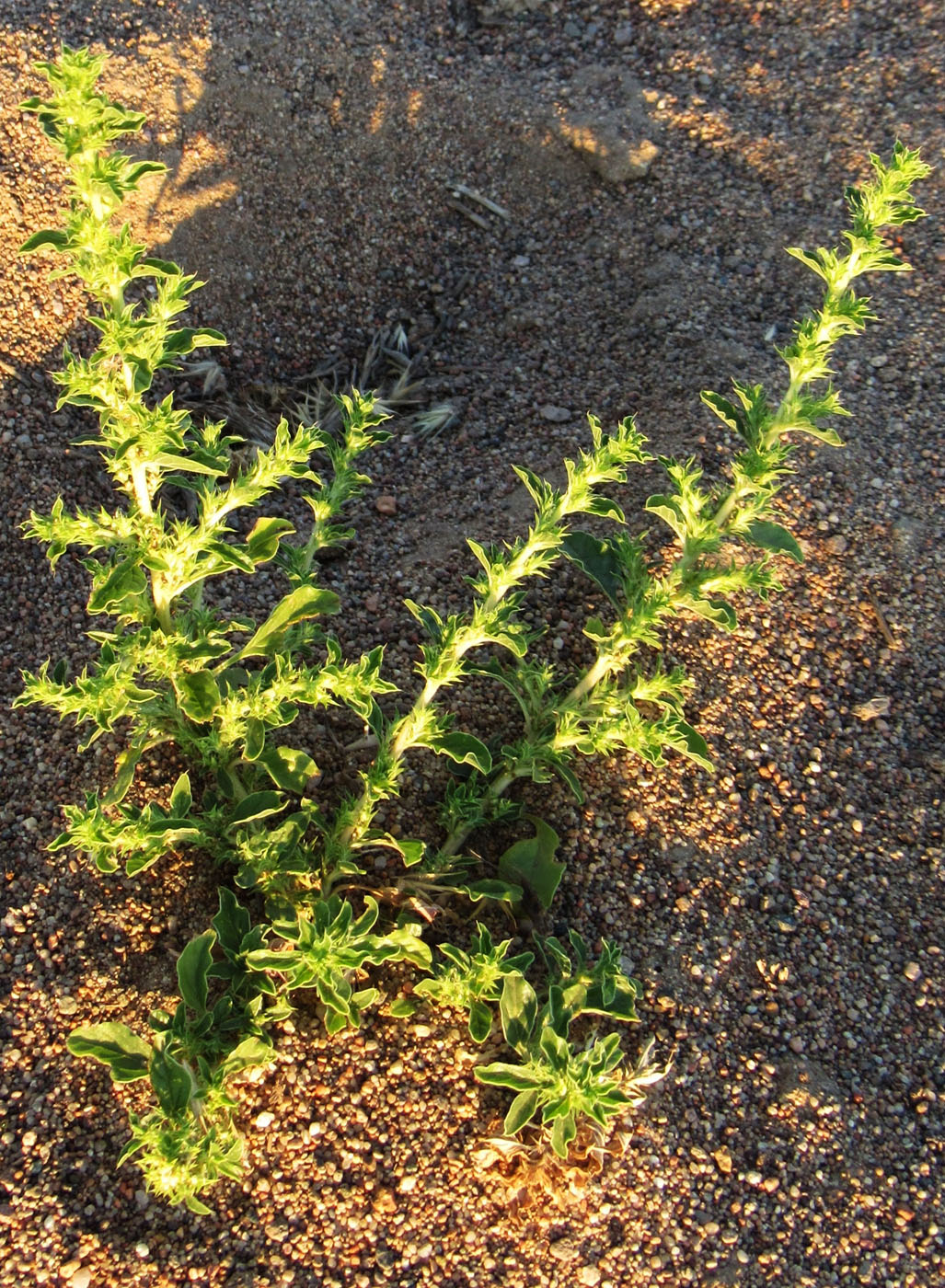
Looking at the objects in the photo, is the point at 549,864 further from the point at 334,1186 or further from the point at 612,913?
the point at 334,1186

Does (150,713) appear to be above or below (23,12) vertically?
below

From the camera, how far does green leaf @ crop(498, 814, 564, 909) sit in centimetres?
307

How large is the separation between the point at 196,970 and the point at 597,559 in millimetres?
1571

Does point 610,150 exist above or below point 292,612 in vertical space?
above

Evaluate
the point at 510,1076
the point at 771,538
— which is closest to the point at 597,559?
the point at 771,538

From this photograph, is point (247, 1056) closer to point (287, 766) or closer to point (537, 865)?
point (287, 766)

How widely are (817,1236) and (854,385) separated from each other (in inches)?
120

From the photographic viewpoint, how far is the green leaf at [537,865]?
307 cm

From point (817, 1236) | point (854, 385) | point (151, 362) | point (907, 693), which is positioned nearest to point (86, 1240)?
point (817, 1236)

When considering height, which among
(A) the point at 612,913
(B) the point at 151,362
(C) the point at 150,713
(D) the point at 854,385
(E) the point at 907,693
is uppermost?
(B) the point at 151,362

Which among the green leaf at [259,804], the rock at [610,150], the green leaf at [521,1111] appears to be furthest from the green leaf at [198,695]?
the rock at [610,150]

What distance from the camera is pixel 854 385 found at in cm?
451

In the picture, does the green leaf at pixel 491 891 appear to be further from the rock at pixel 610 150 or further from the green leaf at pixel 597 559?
the rock at pixel 610 150

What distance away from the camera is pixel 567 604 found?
3.74 meters
